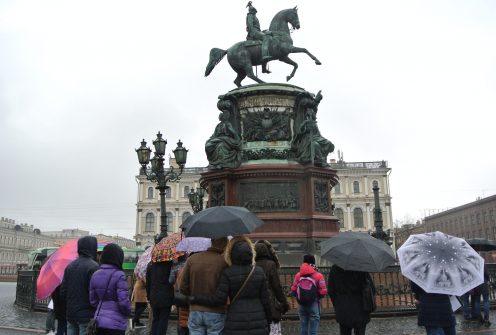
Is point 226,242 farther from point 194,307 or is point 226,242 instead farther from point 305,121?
point 305,121

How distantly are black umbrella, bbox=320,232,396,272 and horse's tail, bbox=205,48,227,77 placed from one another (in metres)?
11.8

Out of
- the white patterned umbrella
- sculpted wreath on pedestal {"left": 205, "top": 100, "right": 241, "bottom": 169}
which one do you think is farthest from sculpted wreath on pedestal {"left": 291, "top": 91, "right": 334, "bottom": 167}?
the white patterned umbrella

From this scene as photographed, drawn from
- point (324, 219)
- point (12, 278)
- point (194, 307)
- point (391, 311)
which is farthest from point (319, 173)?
point (12, 278)

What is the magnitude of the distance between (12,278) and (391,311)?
50.9 m

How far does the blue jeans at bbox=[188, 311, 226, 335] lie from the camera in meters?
5.00

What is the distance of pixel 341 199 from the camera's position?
73.8 m

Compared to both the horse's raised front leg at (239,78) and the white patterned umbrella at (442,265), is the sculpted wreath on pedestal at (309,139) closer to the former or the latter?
the horse's raised front leg at (239,78)

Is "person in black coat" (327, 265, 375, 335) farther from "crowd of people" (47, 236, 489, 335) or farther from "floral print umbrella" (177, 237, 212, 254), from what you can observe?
"floral print umbrella" (177, 237, 212, 254)

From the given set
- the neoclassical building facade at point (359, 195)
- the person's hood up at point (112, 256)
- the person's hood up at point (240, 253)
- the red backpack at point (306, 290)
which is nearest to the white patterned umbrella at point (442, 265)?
the red backpack at point (306, 290)

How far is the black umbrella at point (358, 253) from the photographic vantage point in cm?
573

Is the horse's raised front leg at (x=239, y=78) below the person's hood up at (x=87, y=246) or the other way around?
the other way around

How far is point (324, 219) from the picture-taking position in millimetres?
13633

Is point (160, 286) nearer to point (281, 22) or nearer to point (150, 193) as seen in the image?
point (281, 22)

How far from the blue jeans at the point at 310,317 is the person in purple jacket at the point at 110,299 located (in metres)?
3.12
